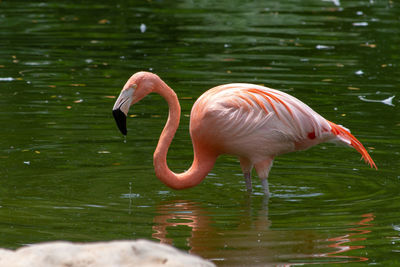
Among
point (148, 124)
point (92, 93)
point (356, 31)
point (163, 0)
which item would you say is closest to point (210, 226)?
point (148, 124)

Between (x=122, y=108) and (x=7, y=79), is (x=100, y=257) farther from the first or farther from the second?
(x=7, y=79)

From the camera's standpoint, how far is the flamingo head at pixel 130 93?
6055 millimetres

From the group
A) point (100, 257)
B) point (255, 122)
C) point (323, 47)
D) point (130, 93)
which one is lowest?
point (323, 47)

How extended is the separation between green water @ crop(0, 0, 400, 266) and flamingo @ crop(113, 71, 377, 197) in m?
0.31

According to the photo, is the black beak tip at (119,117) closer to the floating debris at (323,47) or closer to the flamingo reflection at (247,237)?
the flamingo reflection at (247,237)

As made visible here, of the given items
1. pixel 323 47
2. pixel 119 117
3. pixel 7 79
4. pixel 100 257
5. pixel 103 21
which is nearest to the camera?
pixel 100 257

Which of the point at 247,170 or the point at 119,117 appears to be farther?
the point at 247,170

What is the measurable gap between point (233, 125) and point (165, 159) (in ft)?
1.88

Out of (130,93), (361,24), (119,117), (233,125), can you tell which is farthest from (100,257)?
(361,24)

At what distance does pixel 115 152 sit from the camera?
7668 mm

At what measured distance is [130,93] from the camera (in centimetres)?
613

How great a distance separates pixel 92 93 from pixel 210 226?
15.2ft

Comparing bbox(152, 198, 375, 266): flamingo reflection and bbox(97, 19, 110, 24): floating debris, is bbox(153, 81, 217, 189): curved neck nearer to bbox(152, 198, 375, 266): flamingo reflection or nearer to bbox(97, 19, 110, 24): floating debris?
bbox(152, 198, 375, 266): flamingo reflection

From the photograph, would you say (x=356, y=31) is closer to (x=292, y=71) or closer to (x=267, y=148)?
(x=292, y=71)
